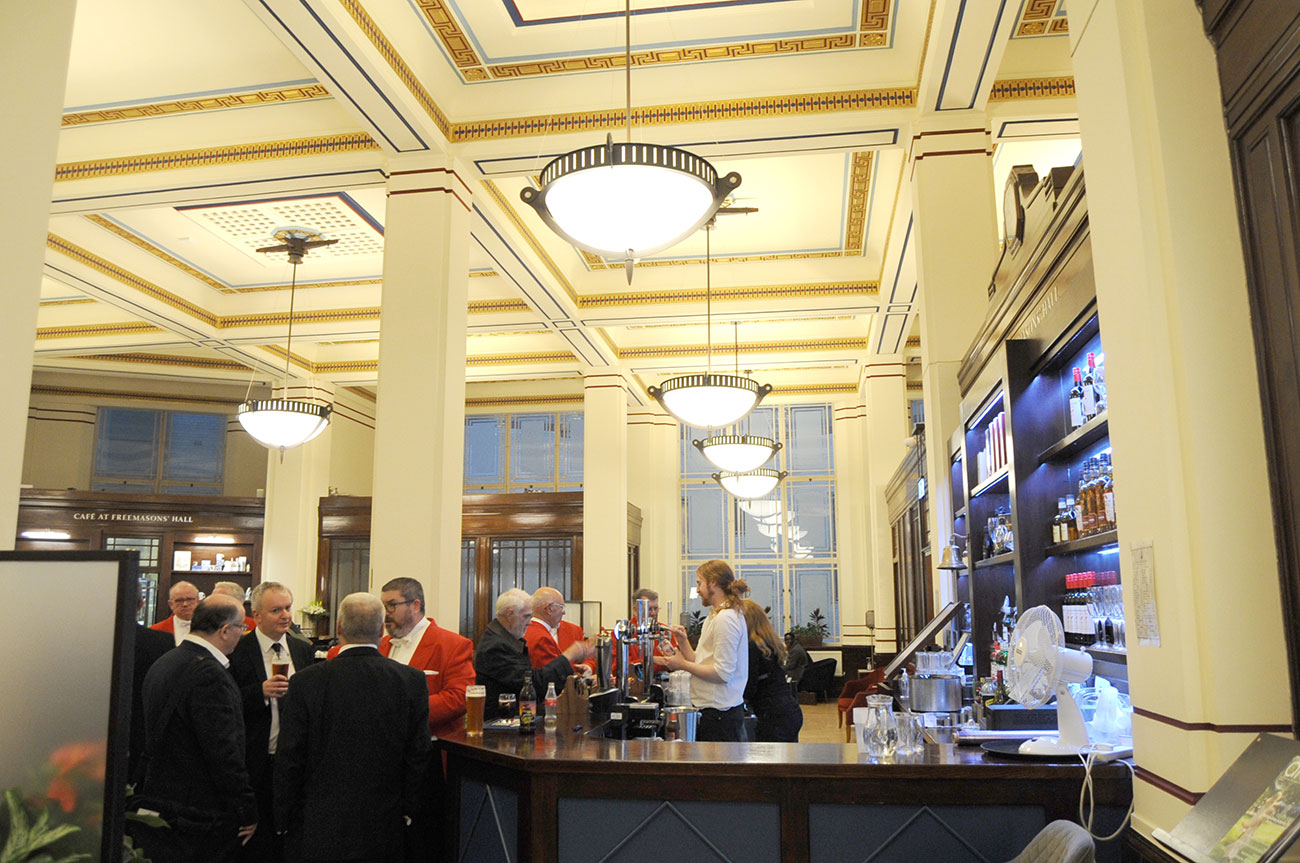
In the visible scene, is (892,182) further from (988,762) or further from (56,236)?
(56,236)

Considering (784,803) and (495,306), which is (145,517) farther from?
(784,803)

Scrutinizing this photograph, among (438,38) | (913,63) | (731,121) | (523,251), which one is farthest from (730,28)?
(523,251)

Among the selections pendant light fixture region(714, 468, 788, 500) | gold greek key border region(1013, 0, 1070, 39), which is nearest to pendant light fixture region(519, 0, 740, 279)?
gold greek key border region(1013, 0, 1070, 39)

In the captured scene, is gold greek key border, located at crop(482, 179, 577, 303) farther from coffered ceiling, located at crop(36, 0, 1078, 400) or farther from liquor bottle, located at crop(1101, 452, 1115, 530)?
liquor bottle, located at crop(1101, 452, 1115, 530)

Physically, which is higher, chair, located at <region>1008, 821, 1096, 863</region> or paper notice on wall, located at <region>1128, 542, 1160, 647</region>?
paper notice on wall, located at <region>1128, 542, 1160, 647</region>

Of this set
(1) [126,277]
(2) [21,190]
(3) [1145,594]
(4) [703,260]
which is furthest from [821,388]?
(2) [21,190]

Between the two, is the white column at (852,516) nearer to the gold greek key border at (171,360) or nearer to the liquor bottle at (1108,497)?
the gold greek key border at (171,360)

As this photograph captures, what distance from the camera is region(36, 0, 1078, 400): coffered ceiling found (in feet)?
20.5

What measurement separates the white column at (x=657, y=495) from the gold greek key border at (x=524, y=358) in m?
2.04

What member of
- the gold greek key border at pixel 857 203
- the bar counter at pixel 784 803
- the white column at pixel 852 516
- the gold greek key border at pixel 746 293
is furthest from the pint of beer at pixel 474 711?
the white column at pixel 852 516

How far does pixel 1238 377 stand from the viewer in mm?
2496

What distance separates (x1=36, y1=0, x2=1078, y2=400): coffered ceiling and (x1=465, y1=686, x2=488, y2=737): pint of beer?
374 cm

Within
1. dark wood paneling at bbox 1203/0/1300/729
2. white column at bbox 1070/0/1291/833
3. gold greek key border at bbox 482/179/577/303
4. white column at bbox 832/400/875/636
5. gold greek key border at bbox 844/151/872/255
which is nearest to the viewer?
dark wood paneling at bbox 1203/0/1300/729

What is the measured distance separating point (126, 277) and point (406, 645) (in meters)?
7.40
